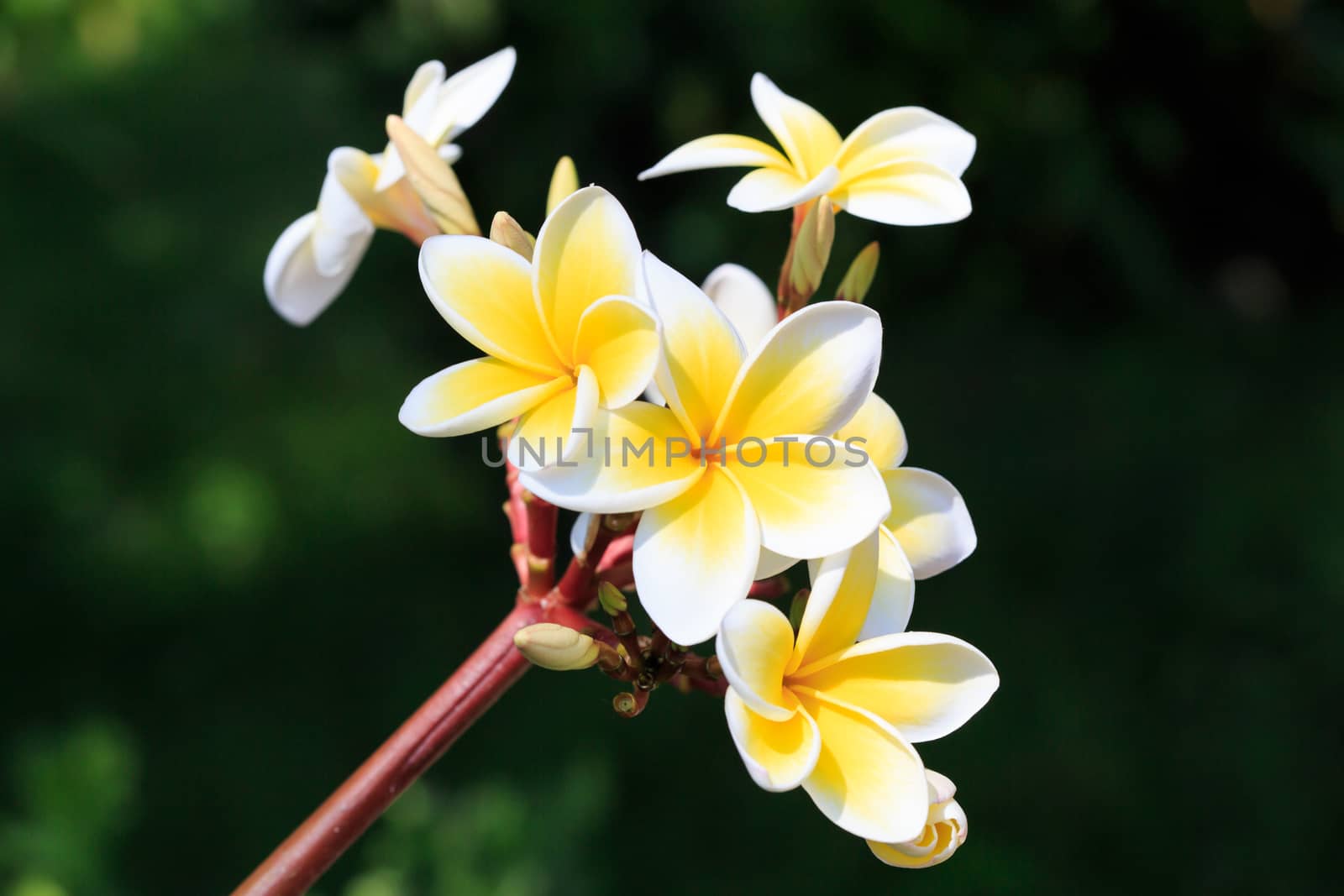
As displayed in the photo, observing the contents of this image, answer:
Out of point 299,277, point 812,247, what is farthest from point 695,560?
point 299,277

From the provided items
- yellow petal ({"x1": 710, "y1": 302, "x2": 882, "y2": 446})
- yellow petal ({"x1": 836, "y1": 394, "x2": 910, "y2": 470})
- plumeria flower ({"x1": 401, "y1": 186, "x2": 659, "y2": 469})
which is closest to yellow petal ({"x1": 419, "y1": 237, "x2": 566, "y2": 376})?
plumeria flower ({"x1": 401, "y1": 186, "x2": 659, "y2": 469})

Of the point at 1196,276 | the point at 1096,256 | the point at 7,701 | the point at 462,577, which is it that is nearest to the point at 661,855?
the point at 462,577

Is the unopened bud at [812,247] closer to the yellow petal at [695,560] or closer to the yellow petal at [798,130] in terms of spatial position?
the yellow petal at [798,130]

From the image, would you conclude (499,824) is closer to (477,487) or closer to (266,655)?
(266,655)

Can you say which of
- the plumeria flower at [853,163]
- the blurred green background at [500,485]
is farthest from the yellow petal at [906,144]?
the blurred green background at [500,485]

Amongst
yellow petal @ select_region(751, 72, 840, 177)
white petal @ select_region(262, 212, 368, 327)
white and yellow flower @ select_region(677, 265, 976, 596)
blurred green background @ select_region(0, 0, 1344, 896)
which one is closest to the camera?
white and yellow flower @ select_region(677, 265, 976, 596)

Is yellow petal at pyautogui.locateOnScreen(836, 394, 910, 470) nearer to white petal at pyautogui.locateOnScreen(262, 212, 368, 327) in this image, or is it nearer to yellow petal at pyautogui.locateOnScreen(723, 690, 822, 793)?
yellow petal at pyautogui.locateOnScreen(723, 690, 822, 793)
